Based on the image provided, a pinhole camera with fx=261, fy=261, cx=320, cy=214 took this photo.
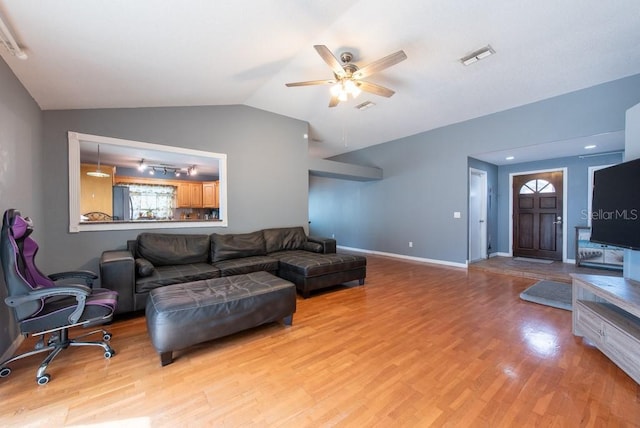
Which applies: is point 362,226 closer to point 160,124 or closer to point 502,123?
point 502,123

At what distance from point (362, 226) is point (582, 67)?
5.10m

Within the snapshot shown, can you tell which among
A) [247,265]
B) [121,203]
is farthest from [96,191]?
[247,265]

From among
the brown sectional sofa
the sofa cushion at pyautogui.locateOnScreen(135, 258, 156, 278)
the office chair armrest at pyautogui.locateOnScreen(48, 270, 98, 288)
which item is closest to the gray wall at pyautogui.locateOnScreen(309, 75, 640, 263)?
the brown sectional sofa

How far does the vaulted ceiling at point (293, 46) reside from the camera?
199 centimetres

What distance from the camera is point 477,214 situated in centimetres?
586

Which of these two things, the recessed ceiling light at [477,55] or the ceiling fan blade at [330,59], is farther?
the recessed ceiling light at [477,55]

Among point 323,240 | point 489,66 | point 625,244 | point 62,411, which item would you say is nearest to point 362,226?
point 323,240

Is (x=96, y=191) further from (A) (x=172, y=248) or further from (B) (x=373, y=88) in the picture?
(B) (x=373, y=88)

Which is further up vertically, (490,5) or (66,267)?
(490,5)

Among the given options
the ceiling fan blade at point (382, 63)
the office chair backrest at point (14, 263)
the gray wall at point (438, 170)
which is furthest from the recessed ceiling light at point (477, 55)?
the office chair backrest at point (14, 263)

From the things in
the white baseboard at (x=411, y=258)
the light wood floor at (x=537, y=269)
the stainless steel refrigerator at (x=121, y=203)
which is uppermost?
the stainless steel refrigerator at (x=121, y=203)

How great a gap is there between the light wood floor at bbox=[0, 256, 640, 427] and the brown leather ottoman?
18 cm

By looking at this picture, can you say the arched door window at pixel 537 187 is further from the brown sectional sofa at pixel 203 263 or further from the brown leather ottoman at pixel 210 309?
the brown leather ottoman at pixel 210 309

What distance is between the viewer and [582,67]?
3.31 m
